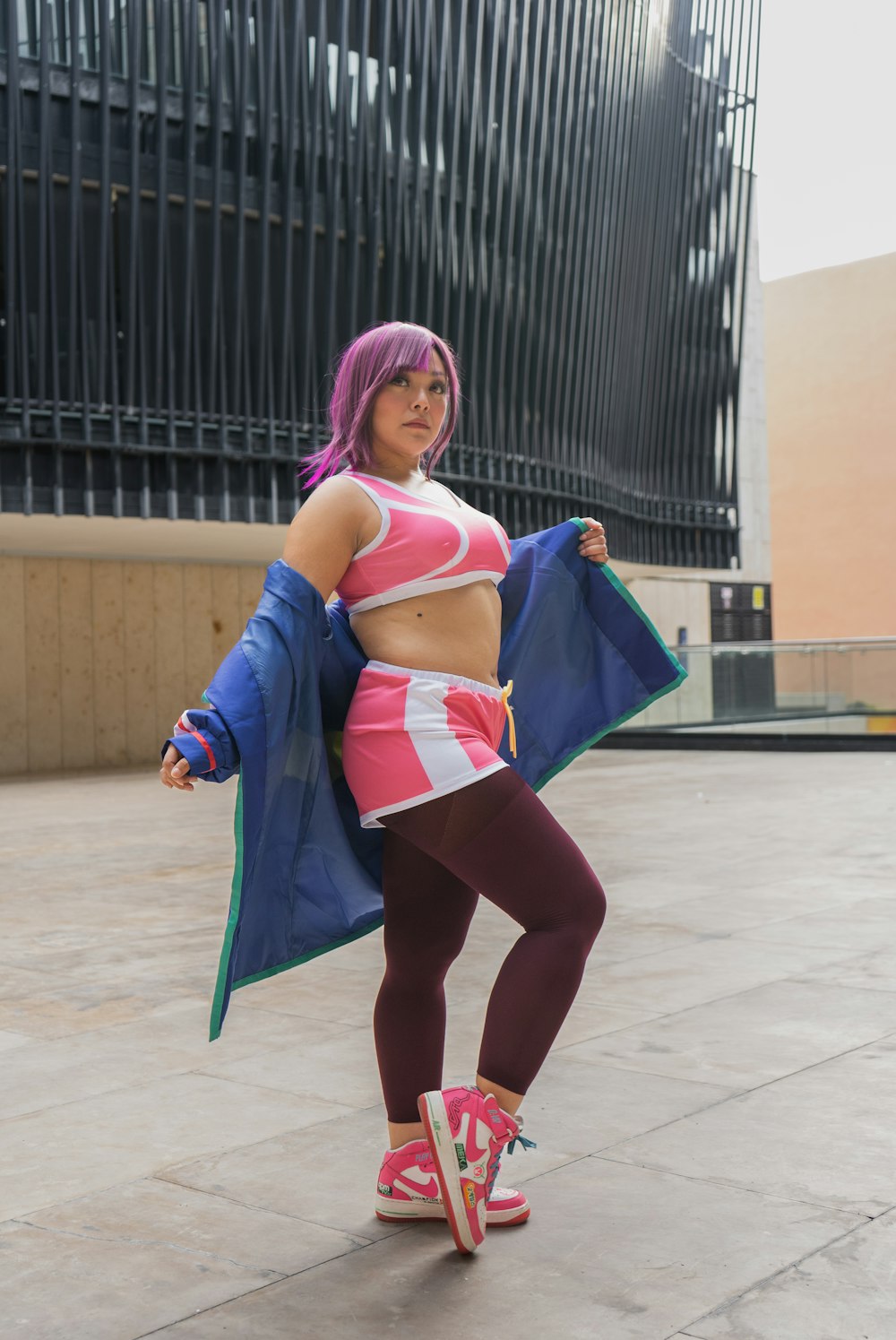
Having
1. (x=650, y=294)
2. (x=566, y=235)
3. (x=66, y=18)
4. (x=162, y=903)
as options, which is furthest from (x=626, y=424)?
(x=162, y=903)

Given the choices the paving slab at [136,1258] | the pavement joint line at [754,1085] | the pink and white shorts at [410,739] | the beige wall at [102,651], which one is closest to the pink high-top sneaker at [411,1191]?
the paving slab at [136,1258]

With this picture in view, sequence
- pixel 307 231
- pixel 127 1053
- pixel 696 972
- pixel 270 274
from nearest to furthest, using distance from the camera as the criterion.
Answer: pixel 127 1053 < pixel 696 972 < pixel 270 274 < pixel 307 231

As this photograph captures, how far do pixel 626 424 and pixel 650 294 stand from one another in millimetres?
2672

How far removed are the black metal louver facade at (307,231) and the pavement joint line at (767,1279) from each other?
609 inches

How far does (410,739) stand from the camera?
9.22ft

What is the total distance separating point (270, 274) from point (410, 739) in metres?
17.4

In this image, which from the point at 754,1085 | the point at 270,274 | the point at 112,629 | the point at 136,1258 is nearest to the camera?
the point at 136,1258

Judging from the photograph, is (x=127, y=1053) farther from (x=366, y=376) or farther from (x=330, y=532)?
(x=366, y=376)

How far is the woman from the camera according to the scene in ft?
9.09

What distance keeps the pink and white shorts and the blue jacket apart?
0.32ft

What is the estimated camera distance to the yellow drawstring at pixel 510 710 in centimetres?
305

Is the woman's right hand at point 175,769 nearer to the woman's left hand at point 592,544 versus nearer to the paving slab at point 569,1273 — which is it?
the paving slab at point 569,1273

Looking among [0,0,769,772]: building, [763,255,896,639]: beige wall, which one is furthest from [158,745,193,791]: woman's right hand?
[763,255,896,639]: beige wall

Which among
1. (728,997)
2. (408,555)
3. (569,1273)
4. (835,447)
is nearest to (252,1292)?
(569,1273)
